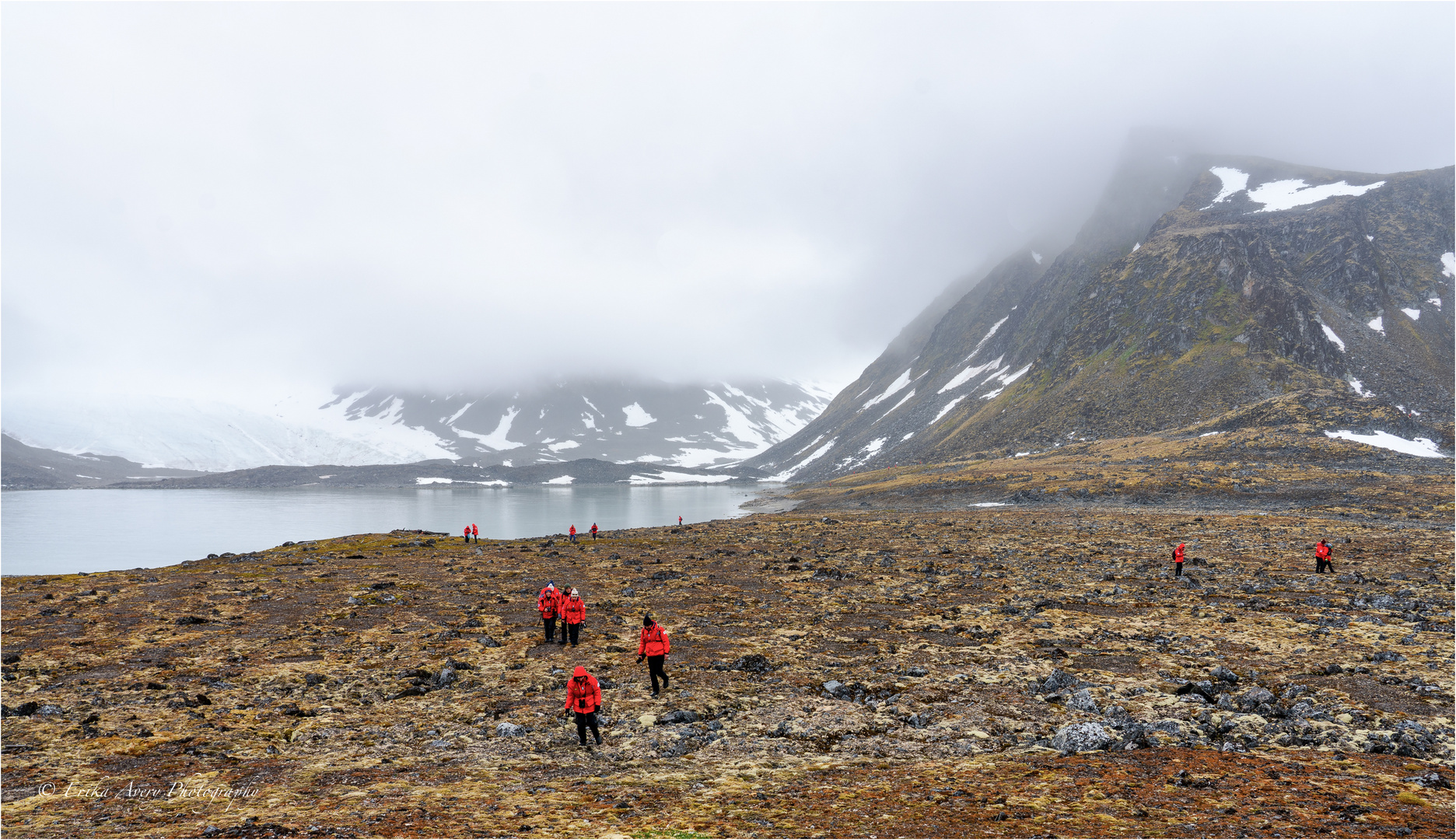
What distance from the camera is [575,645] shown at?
24469 millimetres

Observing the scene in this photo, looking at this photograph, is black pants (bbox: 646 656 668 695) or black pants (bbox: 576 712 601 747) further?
black pants (bbox: 646 656 668 695)

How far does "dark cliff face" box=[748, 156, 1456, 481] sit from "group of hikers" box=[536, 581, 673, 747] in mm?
120893

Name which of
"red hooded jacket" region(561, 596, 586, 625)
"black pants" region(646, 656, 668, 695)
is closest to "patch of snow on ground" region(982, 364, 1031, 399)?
"red hooded jacket" region(561, 596, 586, 625)

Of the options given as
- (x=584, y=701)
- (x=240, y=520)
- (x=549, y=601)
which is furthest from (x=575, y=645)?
(x=240, y=520)

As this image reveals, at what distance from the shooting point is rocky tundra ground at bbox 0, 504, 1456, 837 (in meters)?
11.1

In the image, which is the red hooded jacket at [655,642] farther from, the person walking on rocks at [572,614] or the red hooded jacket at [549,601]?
the red hooded jacket at [549,601]

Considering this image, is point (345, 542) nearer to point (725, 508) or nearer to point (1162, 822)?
point (1162, 822)

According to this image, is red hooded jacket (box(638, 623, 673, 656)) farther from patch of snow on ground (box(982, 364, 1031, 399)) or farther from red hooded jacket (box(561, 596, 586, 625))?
patch of snow on ground (box(982, 364, 1031, 399))

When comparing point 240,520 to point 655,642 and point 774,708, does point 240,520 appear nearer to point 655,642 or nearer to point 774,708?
point 655,642

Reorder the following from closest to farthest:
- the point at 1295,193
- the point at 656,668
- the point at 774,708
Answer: the point at 774,708
the point at 656,668
the point at 1295,193

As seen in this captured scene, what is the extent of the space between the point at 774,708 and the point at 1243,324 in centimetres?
15936

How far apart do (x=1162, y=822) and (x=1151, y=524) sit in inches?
2127

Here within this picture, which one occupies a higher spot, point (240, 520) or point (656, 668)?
point (656, 668)

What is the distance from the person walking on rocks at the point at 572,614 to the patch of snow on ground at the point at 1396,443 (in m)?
102
